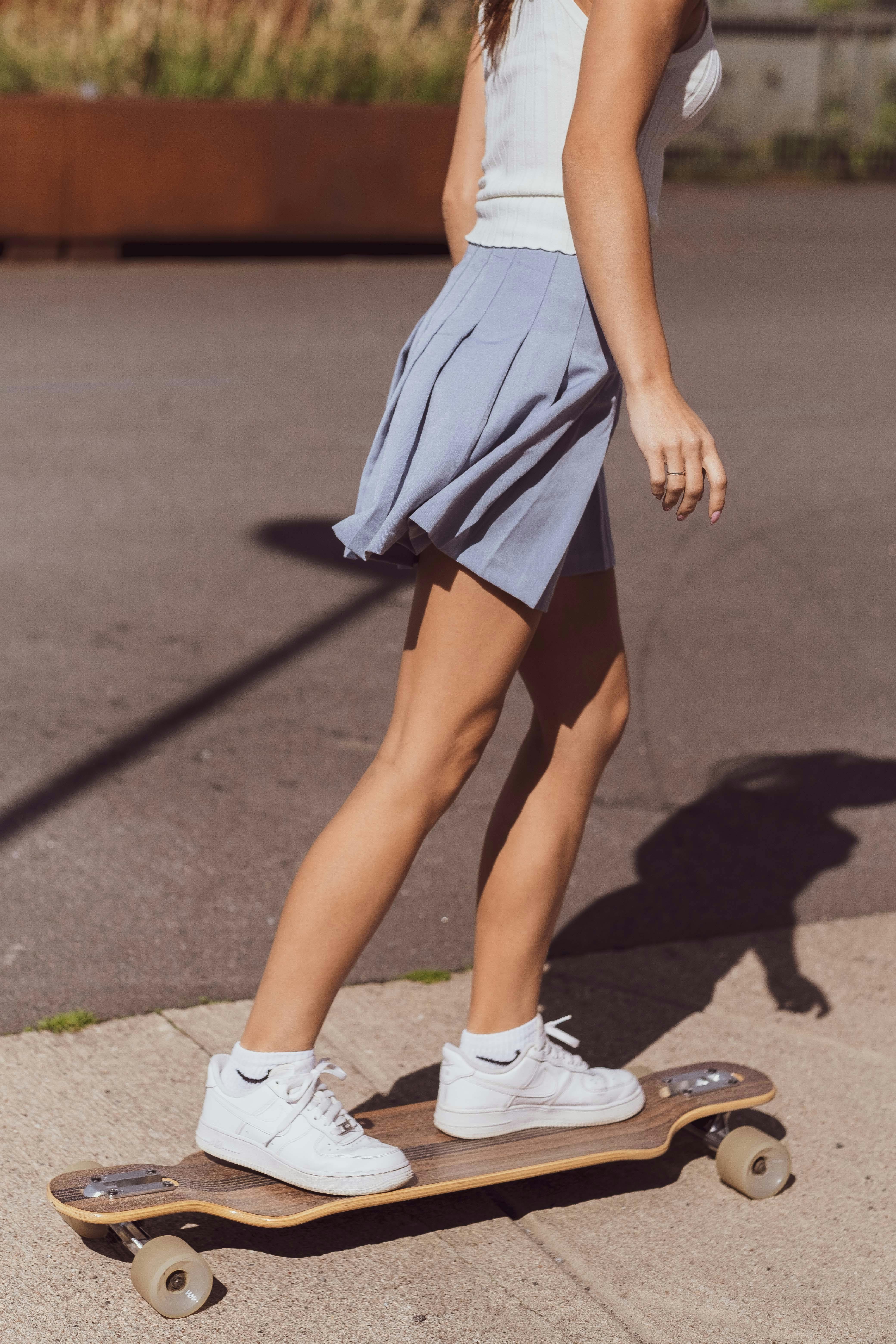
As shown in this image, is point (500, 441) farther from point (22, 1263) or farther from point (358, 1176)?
point (22, 1263)

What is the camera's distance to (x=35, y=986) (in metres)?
3.27

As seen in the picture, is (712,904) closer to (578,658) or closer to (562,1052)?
(562,1052)

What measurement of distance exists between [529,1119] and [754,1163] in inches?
15.7

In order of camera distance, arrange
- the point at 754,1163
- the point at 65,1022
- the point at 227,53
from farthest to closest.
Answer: the point at 227,53 → the point at 65,1022 → the point at 754,1163

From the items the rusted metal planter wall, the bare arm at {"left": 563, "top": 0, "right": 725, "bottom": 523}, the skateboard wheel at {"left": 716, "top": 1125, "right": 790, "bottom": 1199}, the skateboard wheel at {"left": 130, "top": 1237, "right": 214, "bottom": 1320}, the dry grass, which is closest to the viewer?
the bare arm at {"left": 563, "top": 0, "right": 725, "bottom": 523}

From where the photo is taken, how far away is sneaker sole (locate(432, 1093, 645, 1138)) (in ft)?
8.54

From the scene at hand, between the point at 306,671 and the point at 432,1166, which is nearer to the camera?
the point at 432,1166

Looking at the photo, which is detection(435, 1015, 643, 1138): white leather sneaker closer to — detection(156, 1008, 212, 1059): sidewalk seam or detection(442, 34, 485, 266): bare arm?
detection(156, 1008, 212, 1059): sidewalk seam

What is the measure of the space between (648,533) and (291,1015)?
4.54 m

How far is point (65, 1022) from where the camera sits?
3.12 metres

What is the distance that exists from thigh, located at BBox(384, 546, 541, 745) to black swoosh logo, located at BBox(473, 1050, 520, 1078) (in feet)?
1.84

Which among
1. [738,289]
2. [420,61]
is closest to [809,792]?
[738,289]

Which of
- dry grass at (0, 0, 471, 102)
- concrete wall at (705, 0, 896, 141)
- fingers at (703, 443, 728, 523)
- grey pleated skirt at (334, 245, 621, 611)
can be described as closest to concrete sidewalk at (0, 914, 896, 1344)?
grey pleated skirt at (334, 245, 621, 611)

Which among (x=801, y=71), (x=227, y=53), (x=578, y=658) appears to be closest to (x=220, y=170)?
(x=227, y=53)
